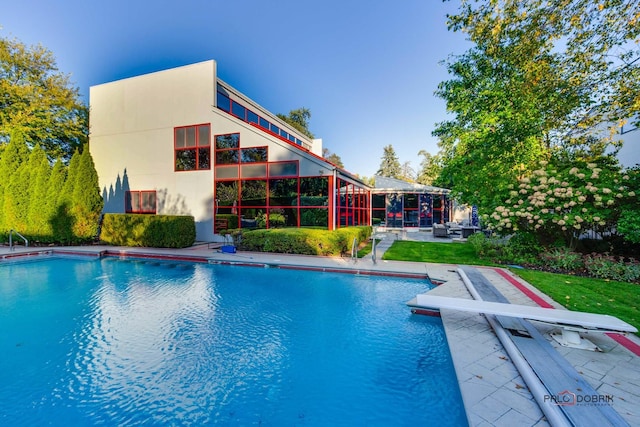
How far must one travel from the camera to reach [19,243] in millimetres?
14125

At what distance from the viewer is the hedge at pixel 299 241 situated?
10.9m

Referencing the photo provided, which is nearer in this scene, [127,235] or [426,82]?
[127,235]

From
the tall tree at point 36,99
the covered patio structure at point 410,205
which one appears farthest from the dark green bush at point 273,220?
the tall tree at point 36,99

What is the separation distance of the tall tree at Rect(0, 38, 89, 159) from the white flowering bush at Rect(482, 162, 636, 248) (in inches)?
986

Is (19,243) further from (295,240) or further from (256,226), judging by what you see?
(295,240)

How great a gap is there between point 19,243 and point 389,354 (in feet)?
63.5

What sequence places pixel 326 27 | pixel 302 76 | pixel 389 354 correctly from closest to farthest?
pixel 389 354 < pixel 326 27 < pixel 302 76

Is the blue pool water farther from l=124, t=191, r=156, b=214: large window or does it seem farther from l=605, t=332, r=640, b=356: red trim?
l=124, t=191, r=156, b=214: large window

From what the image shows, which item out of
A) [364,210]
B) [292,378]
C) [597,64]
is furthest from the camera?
[364,210]

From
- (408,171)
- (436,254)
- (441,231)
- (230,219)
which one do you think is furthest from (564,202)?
(408,171)

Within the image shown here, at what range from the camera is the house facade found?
43.0 ft

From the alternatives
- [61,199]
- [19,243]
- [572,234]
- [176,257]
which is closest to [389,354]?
[572,234]

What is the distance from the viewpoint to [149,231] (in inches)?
518

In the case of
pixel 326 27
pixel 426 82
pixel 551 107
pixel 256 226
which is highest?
pixel 326 27
